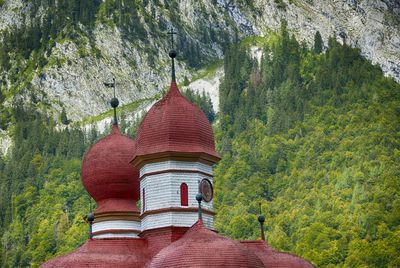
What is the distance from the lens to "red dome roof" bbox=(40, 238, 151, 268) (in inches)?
1325

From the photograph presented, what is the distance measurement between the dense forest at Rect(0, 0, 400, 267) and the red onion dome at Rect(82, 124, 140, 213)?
173ft

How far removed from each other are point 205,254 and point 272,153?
10795 cm

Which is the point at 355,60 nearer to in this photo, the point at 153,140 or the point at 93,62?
the point at 93,62

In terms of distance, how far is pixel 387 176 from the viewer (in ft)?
363

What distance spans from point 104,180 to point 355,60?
393ft

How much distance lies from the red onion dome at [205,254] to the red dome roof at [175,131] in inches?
218

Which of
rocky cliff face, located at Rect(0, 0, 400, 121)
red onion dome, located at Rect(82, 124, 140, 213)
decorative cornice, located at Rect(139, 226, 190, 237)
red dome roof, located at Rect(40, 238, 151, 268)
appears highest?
rocky cliff face, located at Rect(0, 0, 400, 121)

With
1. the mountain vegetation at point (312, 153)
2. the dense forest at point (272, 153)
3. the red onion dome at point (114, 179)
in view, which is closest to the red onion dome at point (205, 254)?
the red onion dome at point (114, 179)

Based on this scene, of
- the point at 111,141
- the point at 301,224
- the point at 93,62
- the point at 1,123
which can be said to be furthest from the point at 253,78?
the point at 111,141

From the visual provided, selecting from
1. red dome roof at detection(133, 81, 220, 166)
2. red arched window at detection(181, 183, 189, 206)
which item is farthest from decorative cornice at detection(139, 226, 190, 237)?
red dome roof at detection(133, 81, 220, 166)

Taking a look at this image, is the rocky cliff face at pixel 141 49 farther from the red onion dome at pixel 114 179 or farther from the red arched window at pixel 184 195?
the red arched window at pixel 184 195

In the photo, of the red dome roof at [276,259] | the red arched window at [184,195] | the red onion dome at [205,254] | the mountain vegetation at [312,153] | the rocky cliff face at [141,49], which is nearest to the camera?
the red onion dome at [205,254]

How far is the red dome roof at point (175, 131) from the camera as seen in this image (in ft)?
117

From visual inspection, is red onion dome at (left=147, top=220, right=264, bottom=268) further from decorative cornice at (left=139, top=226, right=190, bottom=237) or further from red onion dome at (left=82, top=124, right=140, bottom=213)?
red onion dome at (left=82, top=124, right=140, bottom=213)
